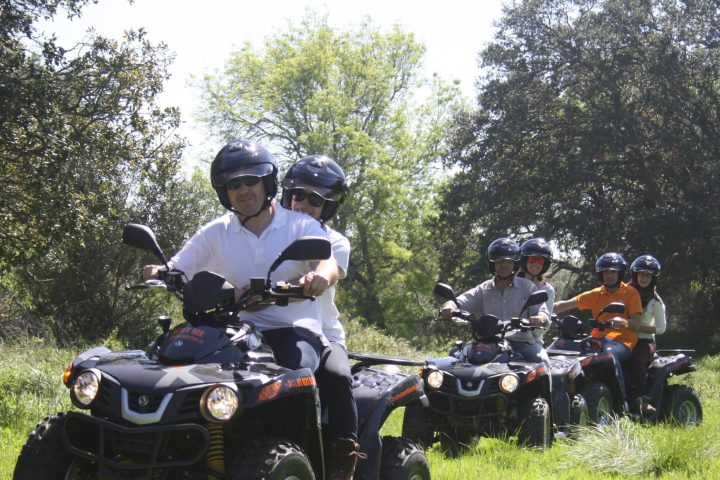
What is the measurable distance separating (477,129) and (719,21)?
8494 millimetres

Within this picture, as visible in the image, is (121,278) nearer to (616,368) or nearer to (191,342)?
(616,368)

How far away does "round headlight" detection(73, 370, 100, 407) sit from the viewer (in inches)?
161

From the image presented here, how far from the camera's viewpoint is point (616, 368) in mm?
10875

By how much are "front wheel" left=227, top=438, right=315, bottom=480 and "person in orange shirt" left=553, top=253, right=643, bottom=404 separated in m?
7.42

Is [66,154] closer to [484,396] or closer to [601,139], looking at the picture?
[484,396]

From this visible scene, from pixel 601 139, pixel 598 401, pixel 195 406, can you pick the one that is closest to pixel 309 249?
pixel 195 406

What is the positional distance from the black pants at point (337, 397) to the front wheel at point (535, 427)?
399cm

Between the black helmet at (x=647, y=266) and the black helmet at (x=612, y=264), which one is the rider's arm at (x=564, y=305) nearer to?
the black helmet at (x=612, y=264)

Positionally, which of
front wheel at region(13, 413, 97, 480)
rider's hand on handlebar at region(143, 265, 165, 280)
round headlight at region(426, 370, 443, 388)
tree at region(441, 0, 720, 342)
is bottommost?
front wheel at region(13, 413, 97, 480)

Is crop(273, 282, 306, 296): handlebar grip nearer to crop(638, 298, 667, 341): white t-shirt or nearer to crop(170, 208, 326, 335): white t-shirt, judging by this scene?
crop(170, 208, 326, 335): white t-shirt

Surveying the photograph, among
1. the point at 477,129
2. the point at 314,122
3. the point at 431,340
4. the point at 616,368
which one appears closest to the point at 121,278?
the point at 616,368

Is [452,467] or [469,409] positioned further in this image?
[469,409]

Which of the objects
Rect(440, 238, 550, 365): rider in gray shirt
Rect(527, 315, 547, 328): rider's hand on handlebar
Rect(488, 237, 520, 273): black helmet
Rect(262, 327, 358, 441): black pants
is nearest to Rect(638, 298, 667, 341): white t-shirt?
Rect(440, 238, 550, 365): rider in gray shirt

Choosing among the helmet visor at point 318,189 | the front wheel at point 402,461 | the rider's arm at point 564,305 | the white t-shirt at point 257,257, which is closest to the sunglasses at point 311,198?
the helmet visor at point 318,189
